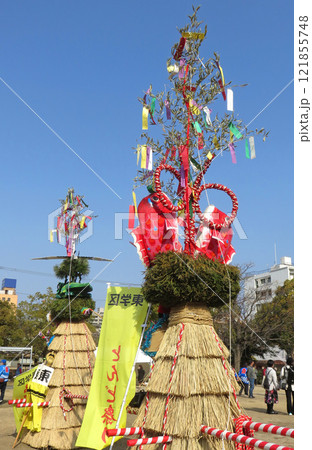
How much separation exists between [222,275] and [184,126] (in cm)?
182

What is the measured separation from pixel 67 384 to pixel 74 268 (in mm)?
2463

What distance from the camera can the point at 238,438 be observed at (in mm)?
3469

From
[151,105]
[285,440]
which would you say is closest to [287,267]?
[285,440]

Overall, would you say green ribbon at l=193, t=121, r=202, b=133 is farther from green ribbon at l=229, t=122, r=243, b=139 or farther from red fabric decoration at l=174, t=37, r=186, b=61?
red fabric decoration at l=174, t=37, r=186, b=61

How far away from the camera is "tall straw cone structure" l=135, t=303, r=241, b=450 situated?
3861 mm

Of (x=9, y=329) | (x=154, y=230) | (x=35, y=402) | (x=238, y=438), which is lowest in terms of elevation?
(x=9, y=329)

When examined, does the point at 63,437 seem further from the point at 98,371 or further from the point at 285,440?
the point at 285,440

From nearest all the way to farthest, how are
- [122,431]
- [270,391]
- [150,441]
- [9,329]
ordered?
[150,441], [122,431], [270,391], [9,329]

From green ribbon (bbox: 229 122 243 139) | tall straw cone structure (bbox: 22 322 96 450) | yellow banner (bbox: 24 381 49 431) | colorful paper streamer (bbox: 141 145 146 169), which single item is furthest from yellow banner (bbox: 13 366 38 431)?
green ribbon (bbox: 229 122 243 139)

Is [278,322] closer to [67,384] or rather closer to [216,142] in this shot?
[67,384]

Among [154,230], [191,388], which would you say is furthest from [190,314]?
[154,230]

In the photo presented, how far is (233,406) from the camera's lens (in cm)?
414

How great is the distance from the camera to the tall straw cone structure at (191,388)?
3.86 meters
